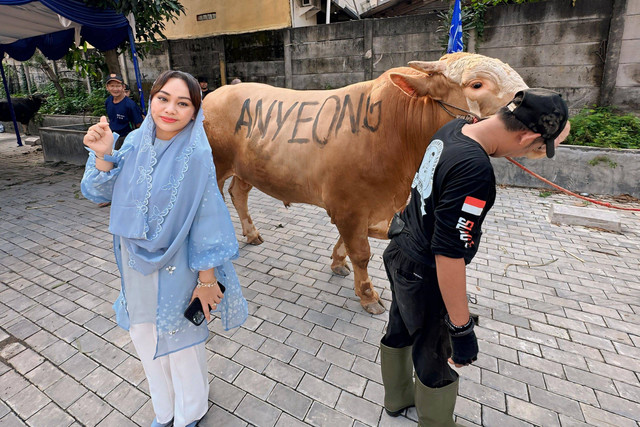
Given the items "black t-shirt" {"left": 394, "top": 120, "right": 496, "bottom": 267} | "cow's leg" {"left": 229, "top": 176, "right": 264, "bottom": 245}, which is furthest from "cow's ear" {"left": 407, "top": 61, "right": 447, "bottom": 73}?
"cow's leg" {"left": 229, "top": 176, "right": 264, "bottom": 245}

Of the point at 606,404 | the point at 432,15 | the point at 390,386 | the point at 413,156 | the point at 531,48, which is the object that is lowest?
the point at 606,404

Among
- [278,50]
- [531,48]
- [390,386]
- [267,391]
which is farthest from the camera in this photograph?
[278,50]

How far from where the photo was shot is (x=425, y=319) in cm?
178

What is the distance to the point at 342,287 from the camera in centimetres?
371

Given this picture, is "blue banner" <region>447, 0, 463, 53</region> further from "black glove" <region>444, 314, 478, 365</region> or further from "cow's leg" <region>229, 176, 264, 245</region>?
"black glove" <region>444, 314, 478, 365</region>

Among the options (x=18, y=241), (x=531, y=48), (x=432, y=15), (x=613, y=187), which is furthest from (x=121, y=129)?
(x=613, y=187)

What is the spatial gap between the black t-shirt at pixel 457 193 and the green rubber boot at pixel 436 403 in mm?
702

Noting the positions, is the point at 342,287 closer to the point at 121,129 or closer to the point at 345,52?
the point at 121,129

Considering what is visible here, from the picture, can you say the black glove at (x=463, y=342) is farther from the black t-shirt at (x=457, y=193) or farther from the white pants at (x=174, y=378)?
the white pants at (x=174, y=378)

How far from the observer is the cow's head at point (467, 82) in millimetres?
2166

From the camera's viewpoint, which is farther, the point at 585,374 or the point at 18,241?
the point at 18,241

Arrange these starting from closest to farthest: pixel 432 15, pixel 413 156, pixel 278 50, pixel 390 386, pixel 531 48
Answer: pixel 390 386 → pixel 413 156 → pixel 531 48 → pixel 432 15 → pixel 278 50

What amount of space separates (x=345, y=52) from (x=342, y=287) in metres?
7.04

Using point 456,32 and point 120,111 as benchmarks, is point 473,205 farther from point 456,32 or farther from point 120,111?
point 456,32
